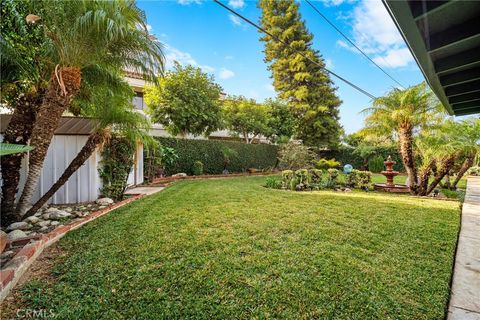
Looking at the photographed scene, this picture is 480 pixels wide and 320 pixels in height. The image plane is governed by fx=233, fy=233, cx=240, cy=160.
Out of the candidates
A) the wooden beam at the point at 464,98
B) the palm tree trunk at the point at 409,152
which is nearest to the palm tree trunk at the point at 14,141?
the wooden beam at the point at 464,98

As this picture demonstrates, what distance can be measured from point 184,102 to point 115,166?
9.01 metres

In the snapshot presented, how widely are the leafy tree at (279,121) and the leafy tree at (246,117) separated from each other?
0.85 metres

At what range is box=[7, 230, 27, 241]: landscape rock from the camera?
3.49m

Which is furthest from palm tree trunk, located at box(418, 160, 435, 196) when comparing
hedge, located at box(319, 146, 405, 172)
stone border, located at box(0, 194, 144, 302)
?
hedge, located at box(319, 146, 405, 172)

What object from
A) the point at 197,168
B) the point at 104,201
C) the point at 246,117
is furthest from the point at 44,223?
the point at 246,117

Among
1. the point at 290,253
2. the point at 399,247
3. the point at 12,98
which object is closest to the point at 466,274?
the point at 399,247

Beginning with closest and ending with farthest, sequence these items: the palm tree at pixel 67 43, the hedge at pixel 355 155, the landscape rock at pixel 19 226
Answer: the landscape rock at pixel 19 226
the palm tree at pixel 67 43
the hedge at pixel 355 155

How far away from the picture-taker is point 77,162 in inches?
197

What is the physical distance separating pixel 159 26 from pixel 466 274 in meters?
10.6

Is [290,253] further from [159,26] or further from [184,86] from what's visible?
[184,86]

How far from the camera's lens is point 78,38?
4121mm

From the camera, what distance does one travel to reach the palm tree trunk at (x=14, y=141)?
13.6 feet

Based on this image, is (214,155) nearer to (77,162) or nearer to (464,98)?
(77,162)

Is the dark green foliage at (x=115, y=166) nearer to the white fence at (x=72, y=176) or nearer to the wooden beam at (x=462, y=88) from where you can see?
the white fence at (x=72, y=176)
